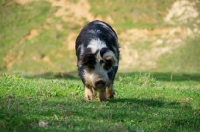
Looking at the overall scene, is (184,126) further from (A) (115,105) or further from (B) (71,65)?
(B) (71,65)

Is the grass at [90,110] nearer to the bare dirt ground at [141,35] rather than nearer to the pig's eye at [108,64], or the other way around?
the pig's eye at [108,64]

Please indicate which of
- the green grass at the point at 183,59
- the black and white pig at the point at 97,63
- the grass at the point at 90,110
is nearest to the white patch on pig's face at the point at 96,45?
the black and white pig at the point at 97,63

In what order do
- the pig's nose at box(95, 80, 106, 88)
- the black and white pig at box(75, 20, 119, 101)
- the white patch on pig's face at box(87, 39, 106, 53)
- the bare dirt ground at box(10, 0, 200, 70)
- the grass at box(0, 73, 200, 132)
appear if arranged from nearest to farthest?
1. the grass at box(0, 73, 200, 132)
2. the pig's nose at box(95, 80, 106, 88)
3. the black and white pig at box(75, 20, 119, 101)
4. the white patch on pig's face at box(87, 39, 106, 53)
5. the bare dirt ground at box(10, 0, 200, 70)

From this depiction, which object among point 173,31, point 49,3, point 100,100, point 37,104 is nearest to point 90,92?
point 100,100

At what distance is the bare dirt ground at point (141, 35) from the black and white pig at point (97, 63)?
2553cm

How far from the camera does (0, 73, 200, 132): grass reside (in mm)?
8359

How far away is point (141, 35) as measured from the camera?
139 feet

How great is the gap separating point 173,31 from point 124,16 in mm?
5034

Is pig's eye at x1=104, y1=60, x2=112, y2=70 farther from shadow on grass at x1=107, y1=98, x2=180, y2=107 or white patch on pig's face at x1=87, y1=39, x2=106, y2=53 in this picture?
shadow on grass at x1=107, y1=98, x2=180, y2=107

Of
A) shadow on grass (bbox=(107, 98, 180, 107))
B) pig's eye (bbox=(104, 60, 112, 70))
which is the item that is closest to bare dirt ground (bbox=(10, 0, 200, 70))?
shadow on grass (bbox=(107, 98, 180, 107))

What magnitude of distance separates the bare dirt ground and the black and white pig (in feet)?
83.8

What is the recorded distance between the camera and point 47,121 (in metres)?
8.55

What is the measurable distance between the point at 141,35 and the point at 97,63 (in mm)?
31485

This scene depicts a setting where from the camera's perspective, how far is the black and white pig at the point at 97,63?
11.1 metres
